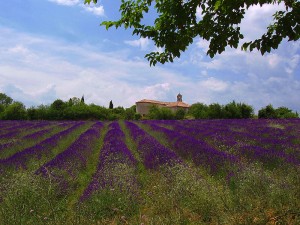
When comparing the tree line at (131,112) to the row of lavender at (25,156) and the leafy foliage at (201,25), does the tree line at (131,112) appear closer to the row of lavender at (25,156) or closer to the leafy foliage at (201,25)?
the row of lavender at (25,156)

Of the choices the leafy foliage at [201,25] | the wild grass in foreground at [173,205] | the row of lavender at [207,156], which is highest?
the leafy foliage at [201,25]

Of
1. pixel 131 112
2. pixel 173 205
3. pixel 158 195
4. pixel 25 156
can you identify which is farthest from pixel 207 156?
pixel 131 112

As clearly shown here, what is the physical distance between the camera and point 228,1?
422 cm

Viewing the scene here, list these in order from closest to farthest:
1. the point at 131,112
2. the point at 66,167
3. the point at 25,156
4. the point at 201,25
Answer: the point at 201,25 < the point at 66,167 < the point at 25,156 < the point at 131,112

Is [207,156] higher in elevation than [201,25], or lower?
lower

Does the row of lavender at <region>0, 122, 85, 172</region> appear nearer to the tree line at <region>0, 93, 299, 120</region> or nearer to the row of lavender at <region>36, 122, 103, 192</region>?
the row of lavender at <region>36, 122, 103, 192</region>

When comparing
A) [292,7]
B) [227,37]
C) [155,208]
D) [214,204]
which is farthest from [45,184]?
[292,7]

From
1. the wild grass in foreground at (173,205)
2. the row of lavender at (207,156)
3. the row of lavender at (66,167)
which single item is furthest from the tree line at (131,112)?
the wild grass in foreground at (173,205)

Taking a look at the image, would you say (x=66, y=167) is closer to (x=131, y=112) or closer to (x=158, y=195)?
(x=158, y=195)

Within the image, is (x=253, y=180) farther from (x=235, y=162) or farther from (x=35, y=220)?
(x=35, y=220)

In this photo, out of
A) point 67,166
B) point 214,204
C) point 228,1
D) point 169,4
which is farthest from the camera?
point 67,166

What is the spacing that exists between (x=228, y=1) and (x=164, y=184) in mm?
4126

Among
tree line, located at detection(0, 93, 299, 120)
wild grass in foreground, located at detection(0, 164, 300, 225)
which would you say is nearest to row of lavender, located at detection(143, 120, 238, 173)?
wild grass in foreground, located at detection(0, 164, 300, 225)

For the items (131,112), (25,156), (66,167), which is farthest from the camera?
(131,112)
